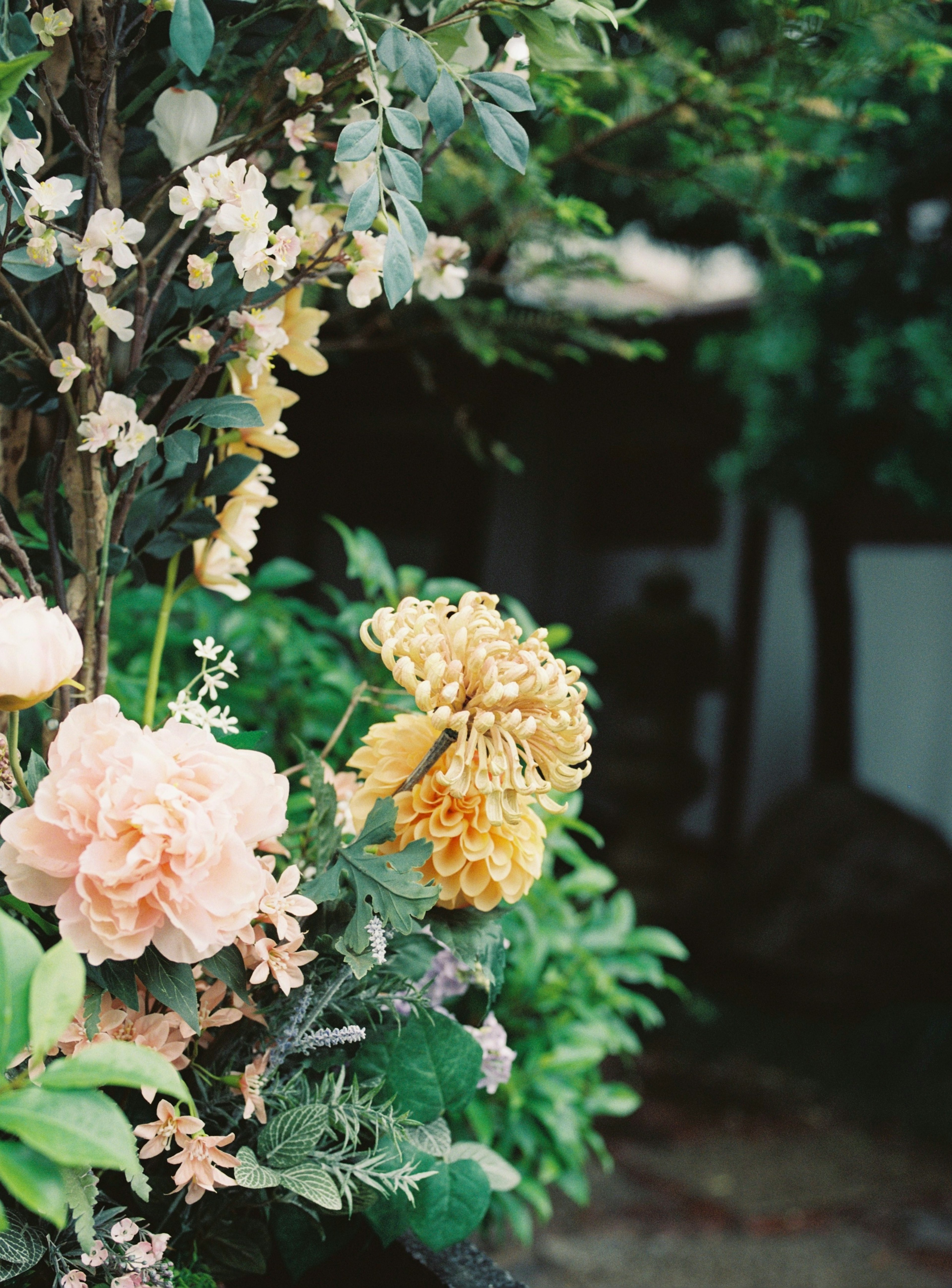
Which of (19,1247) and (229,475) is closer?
(19,1247)

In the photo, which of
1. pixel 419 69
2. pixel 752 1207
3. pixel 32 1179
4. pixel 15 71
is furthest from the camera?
pixel 752 1207

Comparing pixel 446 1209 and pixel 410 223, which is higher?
pixel 410 223

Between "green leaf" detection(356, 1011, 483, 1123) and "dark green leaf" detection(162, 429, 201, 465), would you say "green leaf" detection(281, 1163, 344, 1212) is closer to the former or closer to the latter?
"green leaf" detection(356, 1011, 483, 1123)

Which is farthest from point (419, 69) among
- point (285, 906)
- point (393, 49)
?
point (285, 906)

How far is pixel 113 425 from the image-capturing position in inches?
25.5

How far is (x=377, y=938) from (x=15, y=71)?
512 mm

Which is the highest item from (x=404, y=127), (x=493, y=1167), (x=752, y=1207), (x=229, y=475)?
(x=404, y=127)

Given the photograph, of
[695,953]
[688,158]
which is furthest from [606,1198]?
[688,158]

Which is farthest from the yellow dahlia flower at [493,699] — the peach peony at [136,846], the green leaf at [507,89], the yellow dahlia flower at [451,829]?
the green leaf at [507,89]

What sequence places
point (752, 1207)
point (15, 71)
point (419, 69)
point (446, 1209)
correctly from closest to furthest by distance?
point (15, 71), point (419, 69), point (446, 1209), point (752, 1207)

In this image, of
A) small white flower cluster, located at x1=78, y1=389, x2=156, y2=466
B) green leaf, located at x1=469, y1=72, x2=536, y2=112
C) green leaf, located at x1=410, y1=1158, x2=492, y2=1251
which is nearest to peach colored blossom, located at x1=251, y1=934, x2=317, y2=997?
green leaf, located at x1=410, y1=1158, x2=492, y2=1251

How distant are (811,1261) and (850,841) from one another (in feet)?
5.67

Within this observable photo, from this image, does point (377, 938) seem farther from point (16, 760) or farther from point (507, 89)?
point (507, 89)

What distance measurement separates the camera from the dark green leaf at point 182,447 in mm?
640
